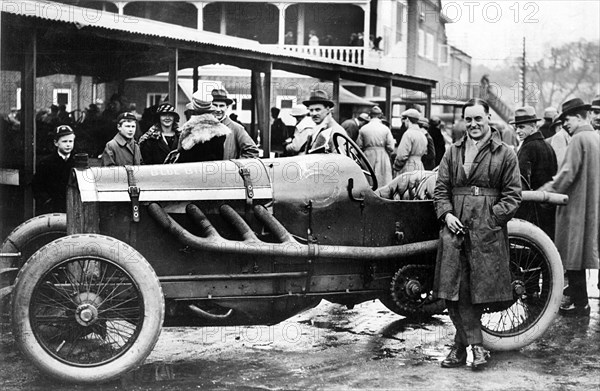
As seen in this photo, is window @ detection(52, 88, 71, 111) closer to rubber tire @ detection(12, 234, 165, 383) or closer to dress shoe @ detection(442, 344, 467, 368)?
rubber tire @ detection(12, 234, 165, 383)

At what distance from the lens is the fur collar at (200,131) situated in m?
5.51

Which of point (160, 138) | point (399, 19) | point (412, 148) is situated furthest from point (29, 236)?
point (399, 19)

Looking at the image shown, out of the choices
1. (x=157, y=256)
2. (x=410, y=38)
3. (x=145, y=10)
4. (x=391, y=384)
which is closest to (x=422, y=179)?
(x=391, y=384)

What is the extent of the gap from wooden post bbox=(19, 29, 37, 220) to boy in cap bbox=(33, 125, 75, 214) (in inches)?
54.3

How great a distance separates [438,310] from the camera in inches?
221

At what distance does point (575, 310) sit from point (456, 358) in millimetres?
2292

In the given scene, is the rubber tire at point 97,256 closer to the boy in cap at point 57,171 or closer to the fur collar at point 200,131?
the fur collar at point 200,131

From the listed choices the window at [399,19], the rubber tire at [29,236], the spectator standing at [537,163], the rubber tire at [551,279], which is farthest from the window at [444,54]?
the rubber tire at [29,236]

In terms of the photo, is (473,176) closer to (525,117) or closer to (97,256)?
(97,256)

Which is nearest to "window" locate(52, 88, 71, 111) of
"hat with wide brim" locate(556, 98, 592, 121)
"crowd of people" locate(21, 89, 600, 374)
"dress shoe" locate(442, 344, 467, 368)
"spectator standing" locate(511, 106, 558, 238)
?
"crowd of people" locate(21, 89, 600, 374)

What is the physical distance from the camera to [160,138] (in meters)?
7.88

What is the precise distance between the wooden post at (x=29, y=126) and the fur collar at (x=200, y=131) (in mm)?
3705

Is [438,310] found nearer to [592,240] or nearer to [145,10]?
[592,240]

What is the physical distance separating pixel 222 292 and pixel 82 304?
902mm
